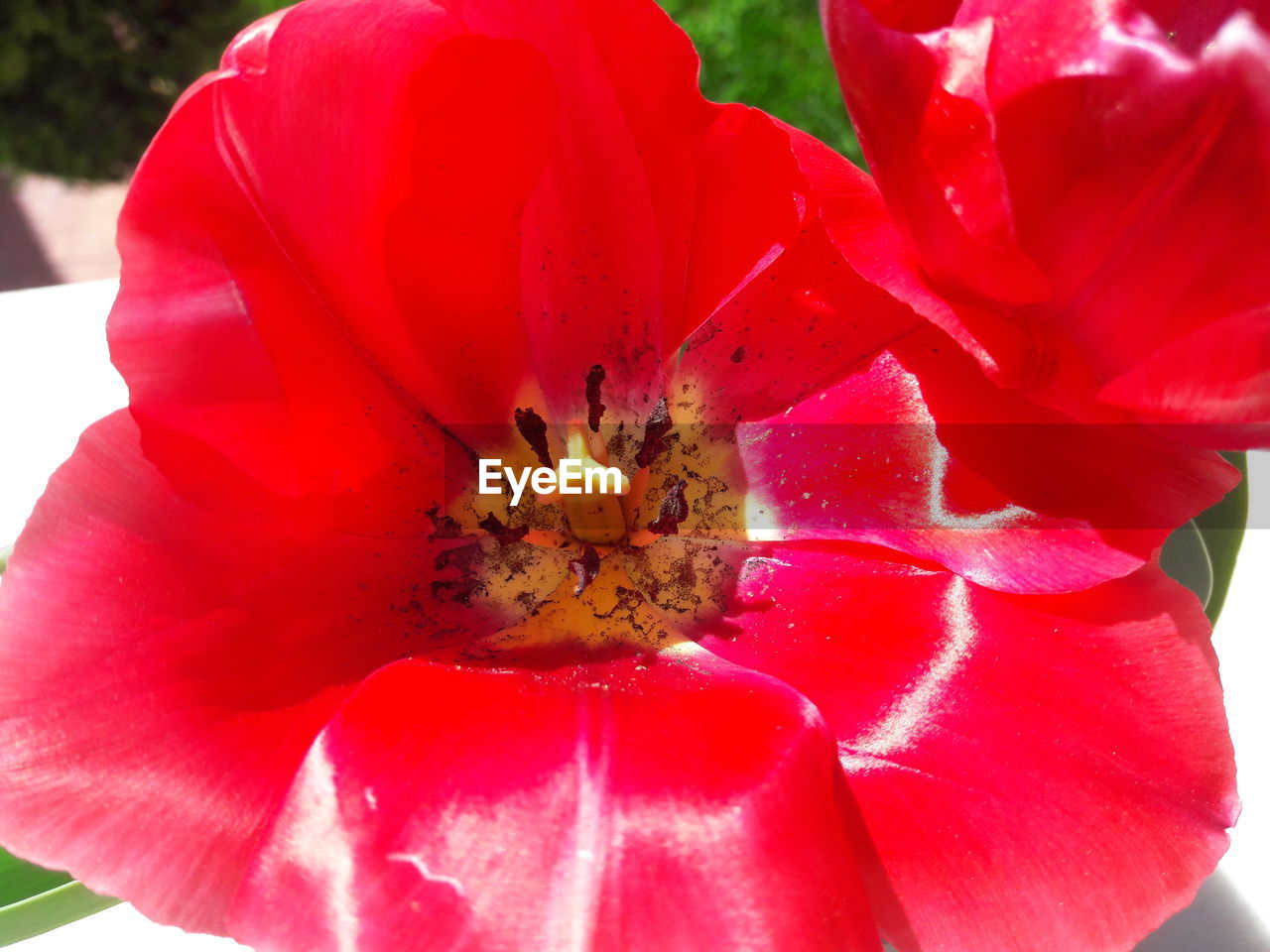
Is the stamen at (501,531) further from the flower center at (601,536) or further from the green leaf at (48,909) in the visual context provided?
the green leaf at (48,909)

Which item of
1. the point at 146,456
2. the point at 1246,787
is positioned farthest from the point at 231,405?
the point at 1246,787

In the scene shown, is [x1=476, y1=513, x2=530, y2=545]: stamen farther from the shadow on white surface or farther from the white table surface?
the shadow on white surface

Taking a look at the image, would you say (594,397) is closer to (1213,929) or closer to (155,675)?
(155,675)

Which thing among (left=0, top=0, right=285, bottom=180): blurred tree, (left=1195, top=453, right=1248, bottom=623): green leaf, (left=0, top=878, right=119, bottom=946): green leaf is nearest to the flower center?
(left=0, top=878, right=119, bottom=946): green leaf

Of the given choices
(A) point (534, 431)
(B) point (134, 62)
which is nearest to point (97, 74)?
(B) point (134, 62)

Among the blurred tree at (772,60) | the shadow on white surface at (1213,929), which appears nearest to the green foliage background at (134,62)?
the blurred tree at (772,60)

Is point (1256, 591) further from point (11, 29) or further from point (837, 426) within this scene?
point (11, 29)
